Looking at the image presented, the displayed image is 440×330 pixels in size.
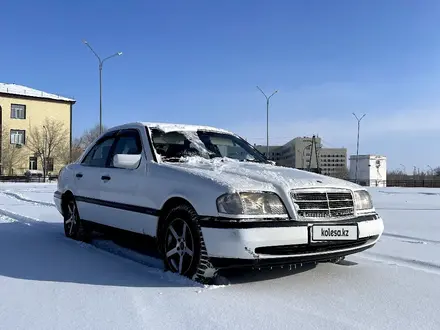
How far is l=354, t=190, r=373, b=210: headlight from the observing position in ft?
13.0

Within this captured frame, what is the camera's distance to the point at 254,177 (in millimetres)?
3754

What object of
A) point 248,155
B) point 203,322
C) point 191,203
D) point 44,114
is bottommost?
point 203,322

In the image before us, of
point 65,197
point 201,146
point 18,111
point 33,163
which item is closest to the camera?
point 201,146

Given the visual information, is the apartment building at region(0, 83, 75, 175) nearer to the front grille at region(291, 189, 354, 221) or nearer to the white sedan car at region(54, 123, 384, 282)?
the white sedan car at region(54, 123, 384, 282)

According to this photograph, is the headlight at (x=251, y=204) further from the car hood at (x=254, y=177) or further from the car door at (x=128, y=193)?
the car door at (x=128, y=193)

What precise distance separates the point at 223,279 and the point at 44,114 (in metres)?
56.5

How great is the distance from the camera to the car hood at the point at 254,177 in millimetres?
3539

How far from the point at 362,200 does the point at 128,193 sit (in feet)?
7.54

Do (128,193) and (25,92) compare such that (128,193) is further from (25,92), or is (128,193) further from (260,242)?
(25,92)

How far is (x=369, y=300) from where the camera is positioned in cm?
326

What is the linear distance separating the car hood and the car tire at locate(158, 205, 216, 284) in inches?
15.1

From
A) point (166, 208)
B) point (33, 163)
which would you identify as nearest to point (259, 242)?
point (166, 208)

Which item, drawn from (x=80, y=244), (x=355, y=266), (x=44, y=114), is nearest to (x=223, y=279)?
(x=355, y=266)

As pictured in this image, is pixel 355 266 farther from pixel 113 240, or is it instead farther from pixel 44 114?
pixel 44 114
